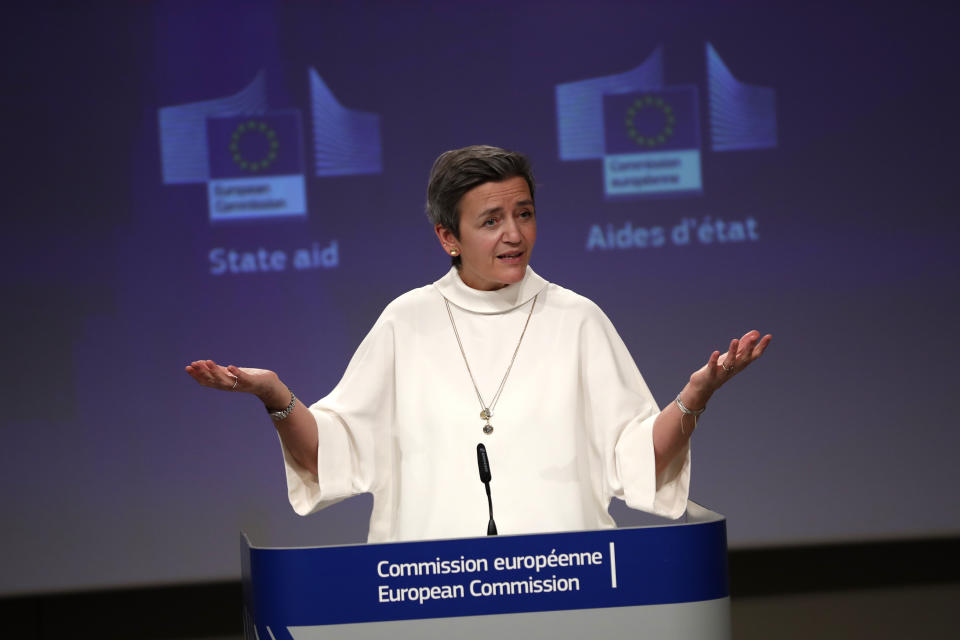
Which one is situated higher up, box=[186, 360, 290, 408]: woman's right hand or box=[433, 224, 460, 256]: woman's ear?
box=[433, 224, 460, 256]: woman's ear

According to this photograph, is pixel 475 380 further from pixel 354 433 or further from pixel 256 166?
pixel 256 166

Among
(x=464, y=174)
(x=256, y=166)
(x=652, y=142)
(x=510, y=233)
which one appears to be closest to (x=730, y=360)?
(x=510, y=233)

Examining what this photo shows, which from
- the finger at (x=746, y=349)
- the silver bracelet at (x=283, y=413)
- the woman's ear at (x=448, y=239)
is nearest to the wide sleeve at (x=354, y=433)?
the silver bracelet at (x=283, y=413)

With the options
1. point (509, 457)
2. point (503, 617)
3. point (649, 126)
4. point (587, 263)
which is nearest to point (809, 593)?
point (587, 263)

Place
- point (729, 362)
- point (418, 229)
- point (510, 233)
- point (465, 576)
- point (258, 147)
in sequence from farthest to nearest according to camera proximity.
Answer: point (418, 229) → point (258, 147) → point (510, 233) → point (729, 362) → point (465, 576)

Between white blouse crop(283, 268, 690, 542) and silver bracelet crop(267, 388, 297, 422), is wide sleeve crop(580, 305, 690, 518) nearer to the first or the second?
white blouse crop(283, 268, 690, 542)

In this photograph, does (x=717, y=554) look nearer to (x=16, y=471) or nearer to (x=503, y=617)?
(x=503, y=617)

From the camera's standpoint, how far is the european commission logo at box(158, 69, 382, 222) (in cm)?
467

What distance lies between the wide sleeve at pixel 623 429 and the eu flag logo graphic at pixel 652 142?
2495 mm

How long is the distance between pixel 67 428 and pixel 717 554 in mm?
3623

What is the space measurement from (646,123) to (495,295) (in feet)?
8.54

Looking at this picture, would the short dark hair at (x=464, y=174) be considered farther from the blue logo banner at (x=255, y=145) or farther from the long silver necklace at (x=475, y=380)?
the blue logo banner at (x=255, y=145)

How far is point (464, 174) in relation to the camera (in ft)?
7.54

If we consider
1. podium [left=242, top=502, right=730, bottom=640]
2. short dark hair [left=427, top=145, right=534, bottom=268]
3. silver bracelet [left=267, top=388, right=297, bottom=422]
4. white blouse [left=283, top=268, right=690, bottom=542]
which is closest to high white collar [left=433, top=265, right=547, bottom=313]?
white blouse [left=283, top=268, right=690, bottom=542]
